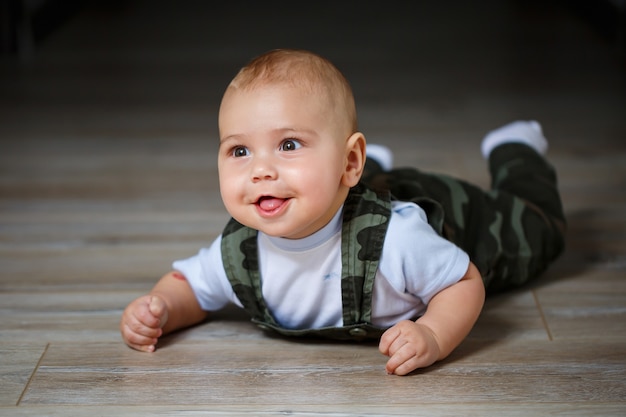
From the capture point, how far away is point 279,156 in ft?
3.63

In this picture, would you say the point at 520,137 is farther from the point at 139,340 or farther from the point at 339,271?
the point at 139,340

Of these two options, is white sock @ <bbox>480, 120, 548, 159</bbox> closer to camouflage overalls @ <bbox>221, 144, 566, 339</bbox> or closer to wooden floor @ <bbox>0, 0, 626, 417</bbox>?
camouflage overalls @ <bbox>221, 144, 566, 339</bbox>

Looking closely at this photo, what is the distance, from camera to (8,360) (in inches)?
48.4

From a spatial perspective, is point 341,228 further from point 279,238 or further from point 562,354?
point 562,354

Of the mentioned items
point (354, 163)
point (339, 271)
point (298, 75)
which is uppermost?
point (298, 75)

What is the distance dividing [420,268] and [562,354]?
211mm

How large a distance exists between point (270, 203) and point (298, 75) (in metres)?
0.15

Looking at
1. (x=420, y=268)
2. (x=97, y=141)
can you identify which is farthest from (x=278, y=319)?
(x=97, y=141)

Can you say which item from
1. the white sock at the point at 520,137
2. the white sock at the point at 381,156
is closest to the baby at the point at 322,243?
the white sock at the point at 381,156

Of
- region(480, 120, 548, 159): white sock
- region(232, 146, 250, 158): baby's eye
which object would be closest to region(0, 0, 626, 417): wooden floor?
region(480, 120, 548, 159): white sock

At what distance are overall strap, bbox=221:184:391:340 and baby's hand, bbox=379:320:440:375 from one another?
75 mm

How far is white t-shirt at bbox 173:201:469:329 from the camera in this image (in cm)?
119

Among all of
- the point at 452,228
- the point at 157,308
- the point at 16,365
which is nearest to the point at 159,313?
the point at 157,308

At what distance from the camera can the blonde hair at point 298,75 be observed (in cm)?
111
